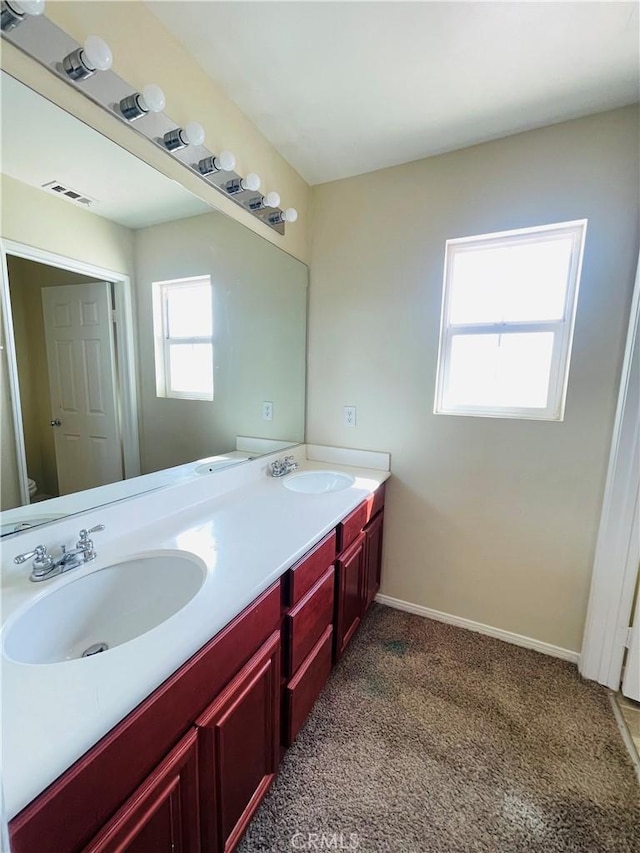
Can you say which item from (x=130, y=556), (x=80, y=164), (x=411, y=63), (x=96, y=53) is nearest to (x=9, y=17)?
(x=96, y=53)

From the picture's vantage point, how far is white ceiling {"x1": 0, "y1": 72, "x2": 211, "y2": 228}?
87 centimetres

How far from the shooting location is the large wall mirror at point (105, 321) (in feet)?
3.04

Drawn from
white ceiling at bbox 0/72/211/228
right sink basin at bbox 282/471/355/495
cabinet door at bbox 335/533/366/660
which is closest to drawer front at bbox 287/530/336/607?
cabinet door at bbox 335/533/366/660

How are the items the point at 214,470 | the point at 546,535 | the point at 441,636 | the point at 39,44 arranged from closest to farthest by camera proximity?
the point at 39,44, the point at 214,470, the point at 546,535, the point at 441,636

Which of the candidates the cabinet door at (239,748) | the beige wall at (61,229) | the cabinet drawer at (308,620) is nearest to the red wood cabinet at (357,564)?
the cabinet drawer at (308,620)

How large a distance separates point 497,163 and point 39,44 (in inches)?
69.4

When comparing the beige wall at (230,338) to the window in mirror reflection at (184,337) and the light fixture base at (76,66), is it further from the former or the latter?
the light fixture base at (76,66)

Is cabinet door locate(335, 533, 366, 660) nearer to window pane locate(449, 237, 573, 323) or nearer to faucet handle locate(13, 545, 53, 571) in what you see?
faucet handle locate(13, 545, 53, 571)

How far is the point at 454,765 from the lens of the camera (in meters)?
1.26

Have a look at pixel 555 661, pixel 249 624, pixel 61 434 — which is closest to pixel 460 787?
pixel 555 661

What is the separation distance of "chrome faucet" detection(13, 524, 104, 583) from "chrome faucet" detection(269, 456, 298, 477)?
99 cm

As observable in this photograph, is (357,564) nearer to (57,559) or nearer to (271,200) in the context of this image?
(57,559)

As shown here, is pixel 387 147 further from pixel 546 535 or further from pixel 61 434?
pixel 546 535

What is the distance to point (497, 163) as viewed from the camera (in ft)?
5.46
